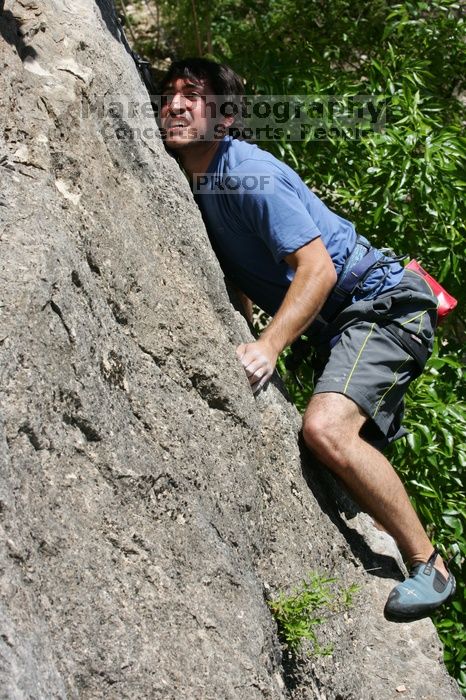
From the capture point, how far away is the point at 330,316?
4.39m

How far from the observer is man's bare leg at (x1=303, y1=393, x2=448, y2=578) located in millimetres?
4051

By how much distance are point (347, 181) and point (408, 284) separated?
1.69m

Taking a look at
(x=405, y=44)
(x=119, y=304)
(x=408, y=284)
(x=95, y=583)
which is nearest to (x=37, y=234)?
(x=119, y=304)

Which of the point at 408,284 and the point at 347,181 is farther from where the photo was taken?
the point at 347,181

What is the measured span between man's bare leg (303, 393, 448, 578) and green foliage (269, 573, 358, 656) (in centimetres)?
44

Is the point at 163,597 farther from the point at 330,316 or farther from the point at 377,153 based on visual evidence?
the point at 377,153

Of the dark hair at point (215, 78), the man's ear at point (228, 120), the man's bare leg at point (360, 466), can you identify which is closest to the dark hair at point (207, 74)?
the dark hair at point (215, 78)

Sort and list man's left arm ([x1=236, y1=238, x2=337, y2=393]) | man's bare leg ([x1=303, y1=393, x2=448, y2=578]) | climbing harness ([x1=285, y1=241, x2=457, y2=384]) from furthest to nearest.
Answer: climbing harness ([x1=285, y1=241, x2=457, y2=384])
man's bare leg ([x1=303, y1=393, x2=448, y2=578])
man's left arm ([x1=236, y1=238, x2=337, y2=393])

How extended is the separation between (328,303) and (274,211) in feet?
1.61

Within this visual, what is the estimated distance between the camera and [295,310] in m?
4.03

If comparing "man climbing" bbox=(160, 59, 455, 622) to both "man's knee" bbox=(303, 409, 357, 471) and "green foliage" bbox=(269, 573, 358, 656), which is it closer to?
"man's knee" bbox=(303, 409, 357, 471)

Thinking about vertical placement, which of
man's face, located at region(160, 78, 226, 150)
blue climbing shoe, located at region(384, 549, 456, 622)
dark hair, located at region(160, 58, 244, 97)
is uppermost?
dark hair, located at region(160, 58, 244, 97)

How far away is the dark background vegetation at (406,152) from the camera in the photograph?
5.48 meters

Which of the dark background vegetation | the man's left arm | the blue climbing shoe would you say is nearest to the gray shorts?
the man's left arm
